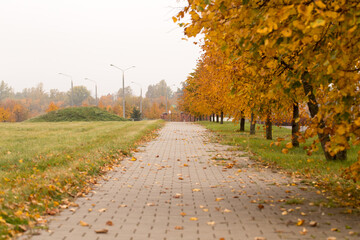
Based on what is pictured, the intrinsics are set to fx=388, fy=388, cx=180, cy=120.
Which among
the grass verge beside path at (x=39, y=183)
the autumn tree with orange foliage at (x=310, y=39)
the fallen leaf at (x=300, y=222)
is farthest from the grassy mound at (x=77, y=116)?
the fallen leaf at (x=300, y=222)

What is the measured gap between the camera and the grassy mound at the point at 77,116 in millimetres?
52375

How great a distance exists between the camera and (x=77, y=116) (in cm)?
5459

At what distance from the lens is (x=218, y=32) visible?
5.93m

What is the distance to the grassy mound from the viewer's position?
172 feet

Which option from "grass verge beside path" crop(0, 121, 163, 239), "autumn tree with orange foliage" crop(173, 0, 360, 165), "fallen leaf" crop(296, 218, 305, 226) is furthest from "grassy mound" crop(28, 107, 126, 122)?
"fallen leaf" crop(296, 218, 305, 226)

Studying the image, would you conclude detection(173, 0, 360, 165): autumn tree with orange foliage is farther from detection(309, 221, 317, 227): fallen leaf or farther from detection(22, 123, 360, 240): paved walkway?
detection(22, 123, 360, 240): paved walkway

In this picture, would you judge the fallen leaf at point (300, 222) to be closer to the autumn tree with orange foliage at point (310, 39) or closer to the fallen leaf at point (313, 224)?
the fallen leaf at point (313, 224)

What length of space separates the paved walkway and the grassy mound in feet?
150

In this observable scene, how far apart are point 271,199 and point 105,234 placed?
9.90ft

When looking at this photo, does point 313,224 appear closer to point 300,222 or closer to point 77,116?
point 300,222

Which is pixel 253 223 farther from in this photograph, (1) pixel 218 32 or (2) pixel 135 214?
(1) pixel 218 32

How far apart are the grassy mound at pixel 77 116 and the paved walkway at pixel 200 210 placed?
45692 mm

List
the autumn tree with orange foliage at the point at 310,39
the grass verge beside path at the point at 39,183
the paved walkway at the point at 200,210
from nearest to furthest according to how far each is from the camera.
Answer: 1. the autumn tree with orange foliage at the point at 310,39
2. the paved walkway at the point at 200,210
3. the grass verge beside path at the point at 39,183

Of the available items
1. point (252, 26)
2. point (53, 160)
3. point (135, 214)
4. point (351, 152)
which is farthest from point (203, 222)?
point (351, 152)
